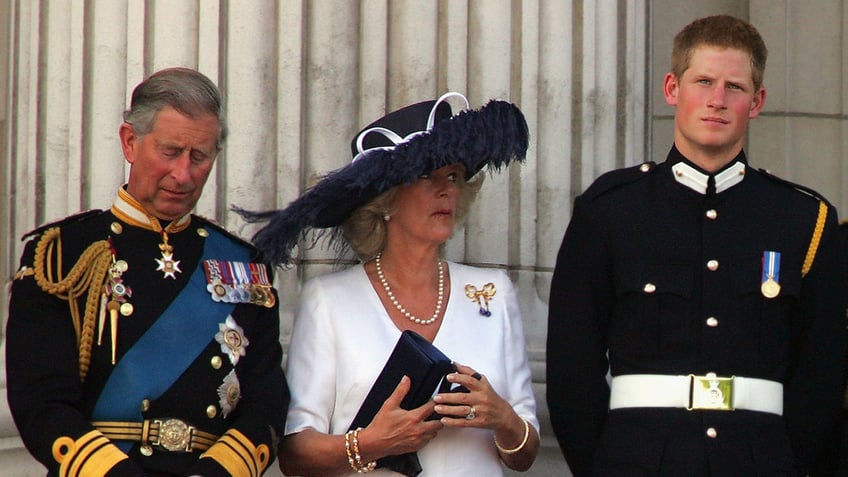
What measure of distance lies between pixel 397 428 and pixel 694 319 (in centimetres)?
83

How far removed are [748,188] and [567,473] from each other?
1.34 meters

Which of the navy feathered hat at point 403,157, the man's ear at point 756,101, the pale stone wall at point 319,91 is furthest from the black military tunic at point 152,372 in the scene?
the man's ear at point 756,101

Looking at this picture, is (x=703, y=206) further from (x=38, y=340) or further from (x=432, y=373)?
(x=38, y=340)

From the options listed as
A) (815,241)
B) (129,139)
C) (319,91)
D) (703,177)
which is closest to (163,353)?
(129,139)

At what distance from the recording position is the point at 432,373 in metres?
5.12

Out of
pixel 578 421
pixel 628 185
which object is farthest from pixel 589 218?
pixel 578 421

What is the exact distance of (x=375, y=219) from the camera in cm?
557

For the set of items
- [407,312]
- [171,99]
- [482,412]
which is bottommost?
[482,412]

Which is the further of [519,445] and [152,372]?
[519,445]

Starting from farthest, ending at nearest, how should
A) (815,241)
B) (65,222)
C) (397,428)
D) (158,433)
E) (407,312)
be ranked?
(407,312), (815,241), (397,428), (65,222), (158,433)

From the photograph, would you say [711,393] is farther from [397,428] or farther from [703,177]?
[397,428]

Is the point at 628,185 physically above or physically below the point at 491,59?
below

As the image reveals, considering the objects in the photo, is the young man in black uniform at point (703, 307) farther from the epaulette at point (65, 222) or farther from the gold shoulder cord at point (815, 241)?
the epaulette at point (65, 222)

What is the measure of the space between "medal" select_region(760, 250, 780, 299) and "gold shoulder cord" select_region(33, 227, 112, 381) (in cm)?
170
